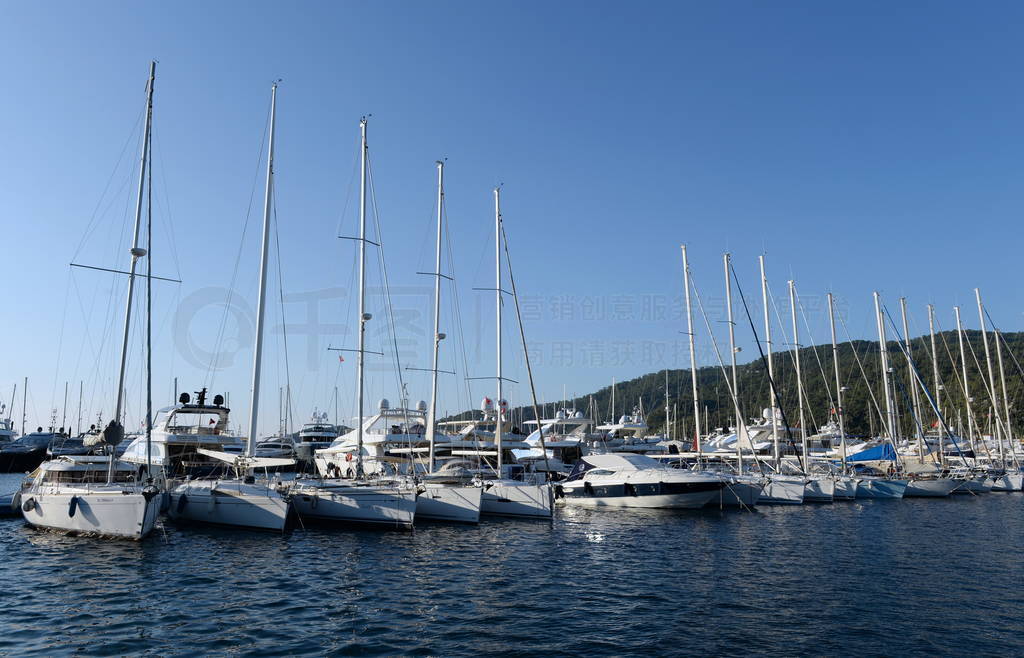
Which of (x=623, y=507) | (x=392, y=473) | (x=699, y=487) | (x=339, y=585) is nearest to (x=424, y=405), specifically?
(x=392, y=473)

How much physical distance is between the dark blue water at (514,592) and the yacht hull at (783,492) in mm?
11844

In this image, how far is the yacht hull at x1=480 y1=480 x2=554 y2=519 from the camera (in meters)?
32.0

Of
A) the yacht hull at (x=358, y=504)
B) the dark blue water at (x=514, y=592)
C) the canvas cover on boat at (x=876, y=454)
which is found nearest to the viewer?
the dark blue water at (x=514, y=592)

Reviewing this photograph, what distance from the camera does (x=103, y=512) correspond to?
2364 centimetres

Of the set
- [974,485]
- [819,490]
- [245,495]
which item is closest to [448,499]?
[245,495]

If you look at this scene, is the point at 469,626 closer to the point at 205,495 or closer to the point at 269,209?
the point at 205,495

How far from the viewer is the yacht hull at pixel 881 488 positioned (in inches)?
1809

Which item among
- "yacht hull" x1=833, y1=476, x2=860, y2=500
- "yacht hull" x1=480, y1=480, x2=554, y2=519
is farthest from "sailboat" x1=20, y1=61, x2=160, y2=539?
"yacht hull" x1=833, y1=476, x2=860, y2=500

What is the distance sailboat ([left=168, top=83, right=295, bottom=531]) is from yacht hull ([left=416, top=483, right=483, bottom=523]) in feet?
20.4

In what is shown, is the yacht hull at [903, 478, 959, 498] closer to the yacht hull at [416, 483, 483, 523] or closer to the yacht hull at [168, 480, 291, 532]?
the yacht hull at [416, 483, 483, 523]

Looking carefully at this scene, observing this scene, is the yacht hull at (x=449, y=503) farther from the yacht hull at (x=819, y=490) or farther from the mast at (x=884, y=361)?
the mast at (x=884, y=361)

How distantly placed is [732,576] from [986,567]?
29.2ft

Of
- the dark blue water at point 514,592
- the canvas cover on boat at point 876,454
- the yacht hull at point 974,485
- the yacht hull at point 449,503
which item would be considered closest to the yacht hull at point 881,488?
the yacht hull at point 974,485

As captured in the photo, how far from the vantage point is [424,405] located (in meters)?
51.5
